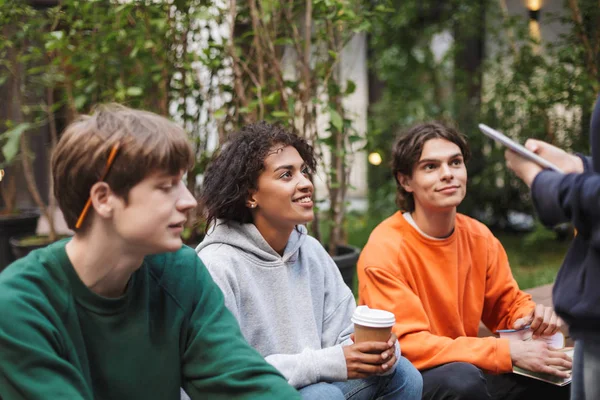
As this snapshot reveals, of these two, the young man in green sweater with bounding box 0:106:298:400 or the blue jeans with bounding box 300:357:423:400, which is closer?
the young man in green sweater with bounding box 0:106:298:400

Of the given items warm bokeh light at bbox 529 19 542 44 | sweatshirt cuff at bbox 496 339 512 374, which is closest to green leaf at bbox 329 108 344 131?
sweatshirt cuff at bbox 496 339 512 374

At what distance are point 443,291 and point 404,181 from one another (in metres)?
0.56

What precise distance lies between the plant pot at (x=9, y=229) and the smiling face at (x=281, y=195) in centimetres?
417

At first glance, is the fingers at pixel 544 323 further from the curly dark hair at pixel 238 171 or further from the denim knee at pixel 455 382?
the curly dark hair at pixel 238 171

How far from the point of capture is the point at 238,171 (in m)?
2.83

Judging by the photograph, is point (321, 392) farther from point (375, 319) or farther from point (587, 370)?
point (587, 370)

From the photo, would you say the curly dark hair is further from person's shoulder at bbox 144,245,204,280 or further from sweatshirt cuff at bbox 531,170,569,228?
sweatshirt cuff at bbox 531,170,569,228

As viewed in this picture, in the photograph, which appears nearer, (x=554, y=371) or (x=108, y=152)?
(x=108, y=152)

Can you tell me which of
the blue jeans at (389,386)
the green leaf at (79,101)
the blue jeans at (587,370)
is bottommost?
the blue jeans at (389,386)

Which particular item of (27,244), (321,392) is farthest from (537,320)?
(27,244)

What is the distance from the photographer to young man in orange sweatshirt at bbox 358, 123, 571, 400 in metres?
3.05

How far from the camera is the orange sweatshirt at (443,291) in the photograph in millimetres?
3059

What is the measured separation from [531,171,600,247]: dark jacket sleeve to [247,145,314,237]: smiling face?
1022 mm

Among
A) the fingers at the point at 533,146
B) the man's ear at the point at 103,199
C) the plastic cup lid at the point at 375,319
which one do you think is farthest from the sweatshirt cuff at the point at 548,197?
the man's ear at the point at 103,199
